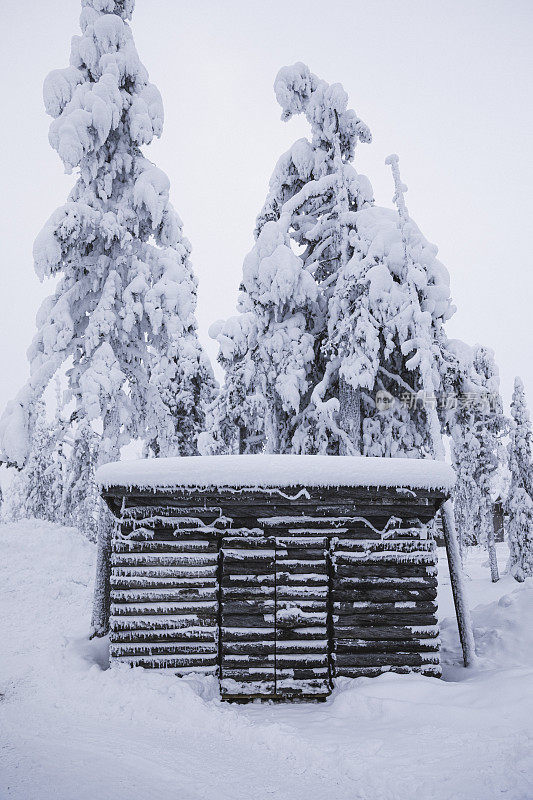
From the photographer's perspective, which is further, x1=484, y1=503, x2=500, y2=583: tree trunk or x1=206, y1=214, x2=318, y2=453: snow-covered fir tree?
x1=484, y1=503, x2=500, y2=583: tree trunk

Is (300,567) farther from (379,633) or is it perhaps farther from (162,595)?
(162,595)

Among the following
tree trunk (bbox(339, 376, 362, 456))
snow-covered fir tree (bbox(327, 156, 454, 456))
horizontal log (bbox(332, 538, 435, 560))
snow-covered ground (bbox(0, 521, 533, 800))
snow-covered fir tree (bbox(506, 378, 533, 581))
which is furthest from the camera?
snow-covered fir tree (bbox(506, 378, 533, 581))

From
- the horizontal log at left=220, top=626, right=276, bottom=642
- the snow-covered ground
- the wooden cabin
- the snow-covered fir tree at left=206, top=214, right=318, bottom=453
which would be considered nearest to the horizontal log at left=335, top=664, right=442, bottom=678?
the wooden cabin

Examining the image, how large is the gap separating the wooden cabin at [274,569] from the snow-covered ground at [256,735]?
1.39 feet

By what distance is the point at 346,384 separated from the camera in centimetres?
1233

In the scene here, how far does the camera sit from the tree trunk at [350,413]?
12172 millimetres

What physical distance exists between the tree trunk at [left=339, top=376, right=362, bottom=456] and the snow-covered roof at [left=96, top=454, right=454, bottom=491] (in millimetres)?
5569

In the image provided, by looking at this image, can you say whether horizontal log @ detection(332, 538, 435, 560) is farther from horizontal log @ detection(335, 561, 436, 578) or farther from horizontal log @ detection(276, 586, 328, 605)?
horizontal log @ detection(276, 586, 328, 605)

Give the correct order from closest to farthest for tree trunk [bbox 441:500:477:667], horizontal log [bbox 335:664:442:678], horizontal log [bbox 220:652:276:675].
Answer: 1. horizontal log [bbox 220:652:276:675]
2. horizontal log [bbox 335:664:442:678]
3. tree trunk [bbox 441:500:477:667]

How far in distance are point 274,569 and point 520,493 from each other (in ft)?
72.3

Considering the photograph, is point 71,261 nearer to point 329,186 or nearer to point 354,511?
point 329,186

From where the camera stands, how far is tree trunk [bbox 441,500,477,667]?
6953 mm

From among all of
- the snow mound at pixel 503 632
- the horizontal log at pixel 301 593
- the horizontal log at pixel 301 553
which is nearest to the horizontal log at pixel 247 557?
the horizontal log at pixel 301 553

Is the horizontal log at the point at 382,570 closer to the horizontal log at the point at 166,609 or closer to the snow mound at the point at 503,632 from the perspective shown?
the snow mound at the point at 503,632
